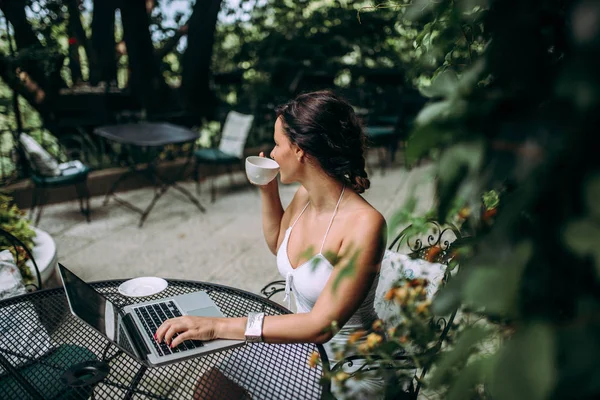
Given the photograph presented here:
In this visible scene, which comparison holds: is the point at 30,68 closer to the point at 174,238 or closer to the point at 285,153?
the point at 174,238

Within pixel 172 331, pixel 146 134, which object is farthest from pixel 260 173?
pixel 146 134

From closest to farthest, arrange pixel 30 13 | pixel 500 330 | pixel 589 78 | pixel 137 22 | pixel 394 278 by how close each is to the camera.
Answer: pixel 589 78
pixel 500 330
pixel 394 278
pixel 30 13
pixel 137 22

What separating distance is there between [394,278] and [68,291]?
3.71 feet

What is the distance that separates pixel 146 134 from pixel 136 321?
4348mm

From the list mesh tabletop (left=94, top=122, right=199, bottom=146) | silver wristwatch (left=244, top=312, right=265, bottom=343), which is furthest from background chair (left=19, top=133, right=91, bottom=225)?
silver wristwatch (left=244, top=312, right=265, bottom=343)

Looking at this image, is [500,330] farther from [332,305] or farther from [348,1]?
[348,1]

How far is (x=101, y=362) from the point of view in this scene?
4.72 ft

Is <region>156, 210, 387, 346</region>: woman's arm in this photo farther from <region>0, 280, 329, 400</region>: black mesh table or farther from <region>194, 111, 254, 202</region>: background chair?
<region>194, 111, 254, 202</region>: background chair

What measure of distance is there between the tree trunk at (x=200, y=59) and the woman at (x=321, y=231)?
21.0 feet

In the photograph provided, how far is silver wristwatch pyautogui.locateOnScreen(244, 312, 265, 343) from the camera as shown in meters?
1.43

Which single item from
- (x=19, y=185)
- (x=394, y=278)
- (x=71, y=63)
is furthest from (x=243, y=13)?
(x=394, y=278)

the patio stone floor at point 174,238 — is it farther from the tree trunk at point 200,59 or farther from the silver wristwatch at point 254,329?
the tree trunk at point 200,59

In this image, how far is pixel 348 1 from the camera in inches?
373

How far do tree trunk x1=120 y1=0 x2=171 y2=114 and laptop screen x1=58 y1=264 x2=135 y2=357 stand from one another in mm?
6478
